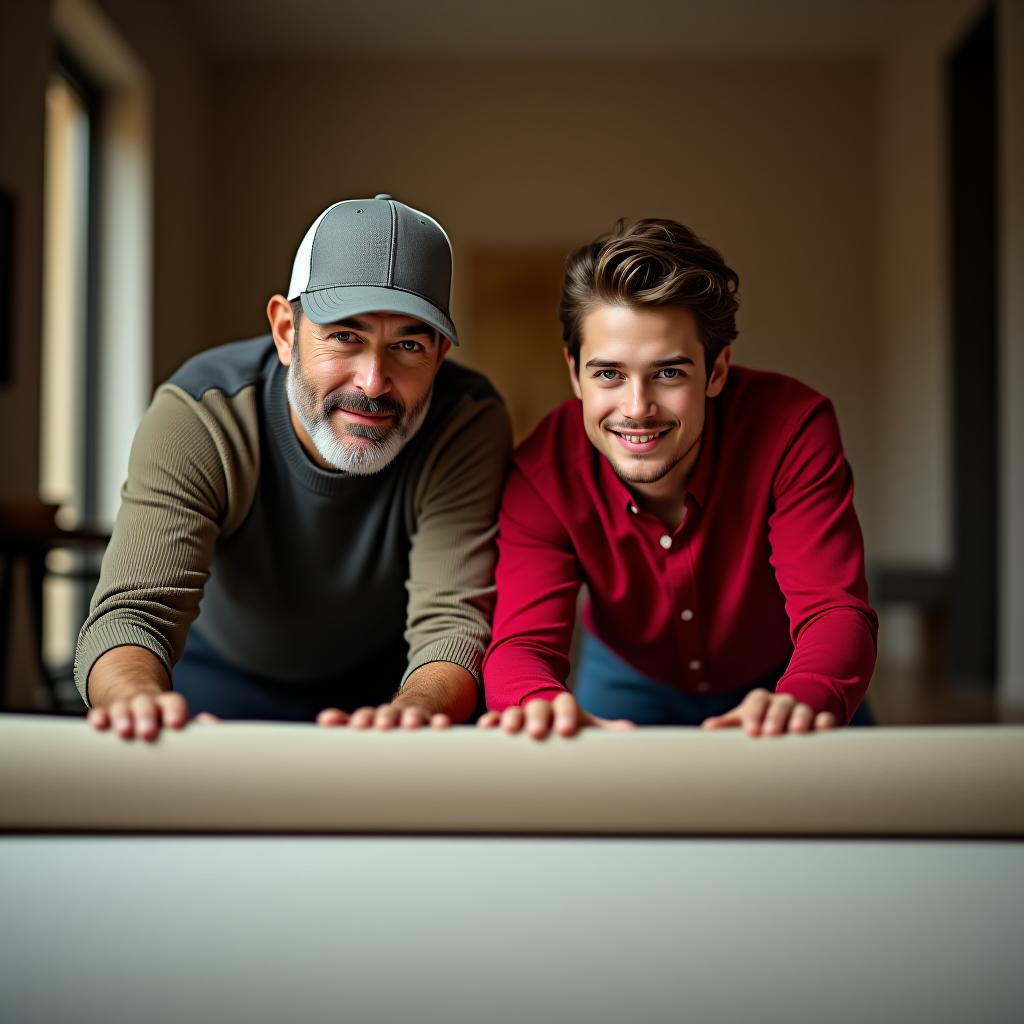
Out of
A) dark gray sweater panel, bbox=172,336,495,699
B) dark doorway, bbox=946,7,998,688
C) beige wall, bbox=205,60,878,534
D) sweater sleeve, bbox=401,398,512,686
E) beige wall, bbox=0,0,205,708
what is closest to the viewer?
sweater sleeve, bbox=401,398,512,686

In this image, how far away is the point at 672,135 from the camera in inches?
287

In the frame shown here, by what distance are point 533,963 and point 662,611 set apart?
2.43 feet

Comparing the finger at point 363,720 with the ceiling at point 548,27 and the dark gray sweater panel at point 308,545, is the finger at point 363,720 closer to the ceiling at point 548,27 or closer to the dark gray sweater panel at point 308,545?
the dark gray sweater panel at point 308,545

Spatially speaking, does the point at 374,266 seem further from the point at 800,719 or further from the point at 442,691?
the point at 800,719

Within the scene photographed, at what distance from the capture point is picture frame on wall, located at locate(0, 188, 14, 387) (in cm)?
420

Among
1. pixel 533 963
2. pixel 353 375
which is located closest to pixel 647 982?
pixel 533 963

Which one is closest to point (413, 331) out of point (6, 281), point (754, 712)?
point (754, 712)

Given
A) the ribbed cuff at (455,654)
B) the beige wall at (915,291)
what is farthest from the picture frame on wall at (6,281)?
the beige wall at (915,291)

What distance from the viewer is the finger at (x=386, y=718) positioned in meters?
0.96

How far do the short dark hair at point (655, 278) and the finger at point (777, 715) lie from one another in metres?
0.59

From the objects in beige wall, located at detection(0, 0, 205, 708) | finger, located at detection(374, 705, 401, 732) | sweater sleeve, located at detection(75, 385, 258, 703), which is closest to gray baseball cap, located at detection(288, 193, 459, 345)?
sweater sleeve, located at detection(75, 385, 258, 703)

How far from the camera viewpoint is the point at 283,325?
1.57m

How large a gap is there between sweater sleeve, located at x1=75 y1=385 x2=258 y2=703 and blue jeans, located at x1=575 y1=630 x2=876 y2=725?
0.68 metres

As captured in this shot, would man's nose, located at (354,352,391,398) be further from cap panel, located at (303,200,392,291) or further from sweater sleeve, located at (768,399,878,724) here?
sweater sleeve, located at (768,399,878,724)
